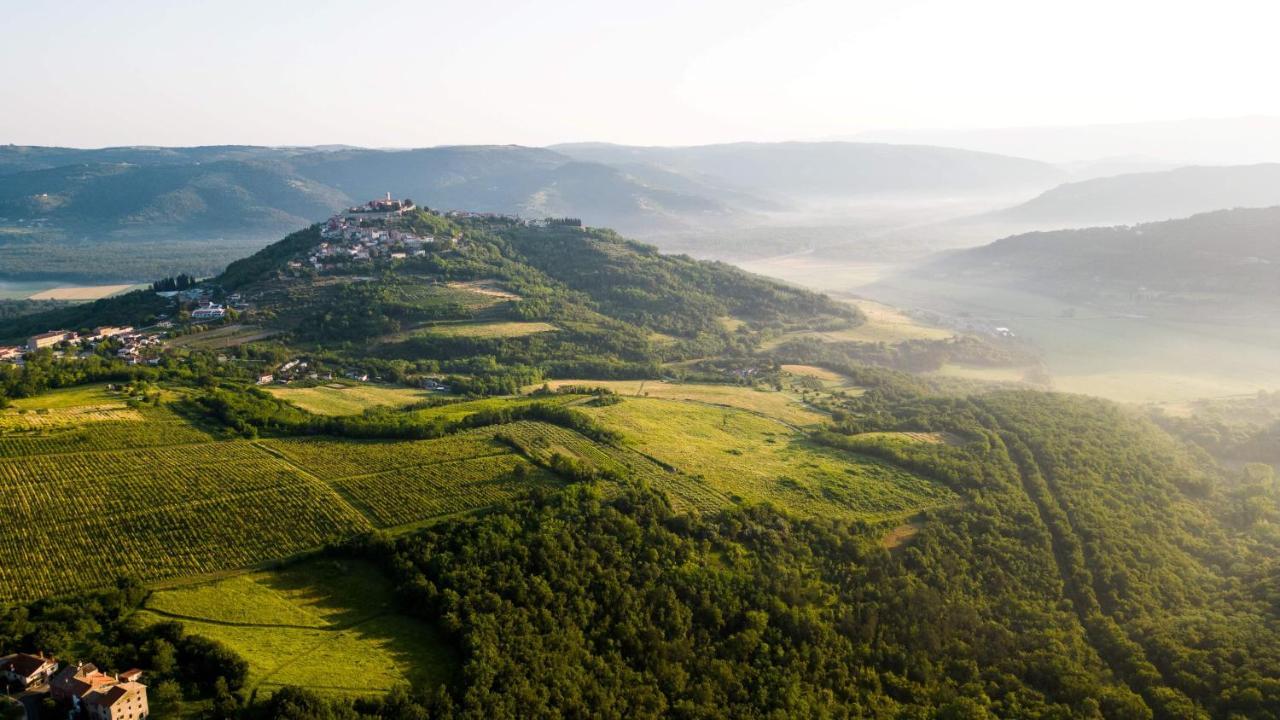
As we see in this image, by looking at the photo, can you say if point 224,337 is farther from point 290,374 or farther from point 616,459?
point 616,459

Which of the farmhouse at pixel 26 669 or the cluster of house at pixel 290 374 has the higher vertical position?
the cluster of house at pixel 290 374

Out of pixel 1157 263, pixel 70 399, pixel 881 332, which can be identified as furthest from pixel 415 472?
pixel 1157 263

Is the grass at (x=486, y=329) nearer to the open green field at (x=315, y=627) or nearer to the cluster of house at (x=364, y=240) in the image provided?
the cluster of house at (x=364, y=240)

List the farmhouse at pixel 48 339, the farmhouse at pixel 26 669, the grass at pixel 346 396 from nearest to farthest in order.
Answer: the farmhouse at pixel 26 669
the grass at pixel 346 396
the farmhouse at pixel 48 339

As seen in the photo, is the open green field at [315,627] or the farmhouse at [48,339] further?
the farmhouse at [48,339]

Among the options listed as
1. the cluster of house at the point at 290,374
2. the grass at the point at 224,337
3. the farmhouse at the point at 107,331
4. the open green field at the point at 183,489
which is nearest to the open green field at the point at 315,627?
the open green field at the point at 183,489

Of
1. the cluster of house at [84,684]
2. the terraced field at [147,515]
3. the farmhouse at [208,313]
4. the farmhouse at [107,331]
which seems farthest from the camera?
the farmhouse at [208,313]

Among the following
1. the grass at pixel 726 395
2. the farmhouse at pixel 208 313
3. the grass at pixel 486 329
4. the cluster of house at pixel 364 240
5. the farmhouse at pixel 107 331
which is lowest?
the grass at pixel 726 395

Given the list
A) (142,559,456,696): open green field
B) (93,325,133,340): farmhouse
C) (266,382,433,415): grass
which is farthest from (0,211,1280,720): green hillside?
(93,325,133,340): farmhouse
